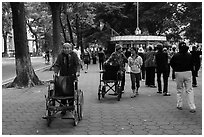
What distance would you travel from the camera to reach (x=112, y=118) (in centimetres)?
693

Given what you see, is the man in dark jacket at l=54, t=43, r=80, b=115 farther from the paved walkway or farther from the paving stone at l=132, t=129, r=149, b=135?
the paving stone at l=132, t=129, r=149, b=135

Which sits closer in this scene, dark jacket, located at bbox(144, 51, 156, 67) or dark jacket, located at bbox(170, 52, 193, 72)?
dark jacket, located at bbox(170, 52, 193, 72)

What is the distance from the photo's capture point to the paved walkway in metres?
5.92

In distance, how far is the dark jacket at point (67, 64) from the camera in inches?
279

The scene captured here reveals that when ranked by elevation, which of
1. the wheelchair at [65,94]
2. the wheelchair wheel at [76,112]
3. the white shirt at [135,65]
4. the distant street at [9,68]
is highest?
the white shirt at [135,65]

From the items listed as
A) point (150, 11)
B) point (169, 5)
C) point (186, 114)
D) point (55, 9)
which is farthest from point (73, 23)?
point (186, 114)

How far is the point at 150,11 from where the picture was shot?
113 feet

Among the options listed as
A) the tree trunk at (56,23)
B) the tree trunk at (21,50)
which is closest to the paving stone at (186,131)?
the tree trunk at (21,50)

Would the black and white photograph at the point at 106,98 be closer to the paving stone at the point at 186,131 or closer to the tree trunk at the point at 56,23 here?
the paving stone at the point at 186,131

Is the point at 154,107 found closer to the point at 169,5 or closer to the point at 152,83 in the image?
the point at 152,83

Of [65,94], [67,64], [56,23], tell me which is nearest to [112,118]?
[65,94]

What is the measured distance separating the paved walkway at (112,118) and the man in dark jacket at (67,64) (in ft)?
2.85

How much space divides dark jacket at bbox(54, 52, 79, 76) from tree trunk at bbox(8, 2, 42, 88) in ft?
19.3

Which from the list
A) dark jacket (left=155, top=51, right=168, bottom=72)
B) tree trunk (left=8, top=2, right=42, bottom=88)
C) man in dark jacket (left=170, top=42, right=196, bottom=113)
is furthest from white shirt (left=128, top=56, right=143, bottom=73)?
tree trunk (left=8, top=2, right=42, bottom=88)
